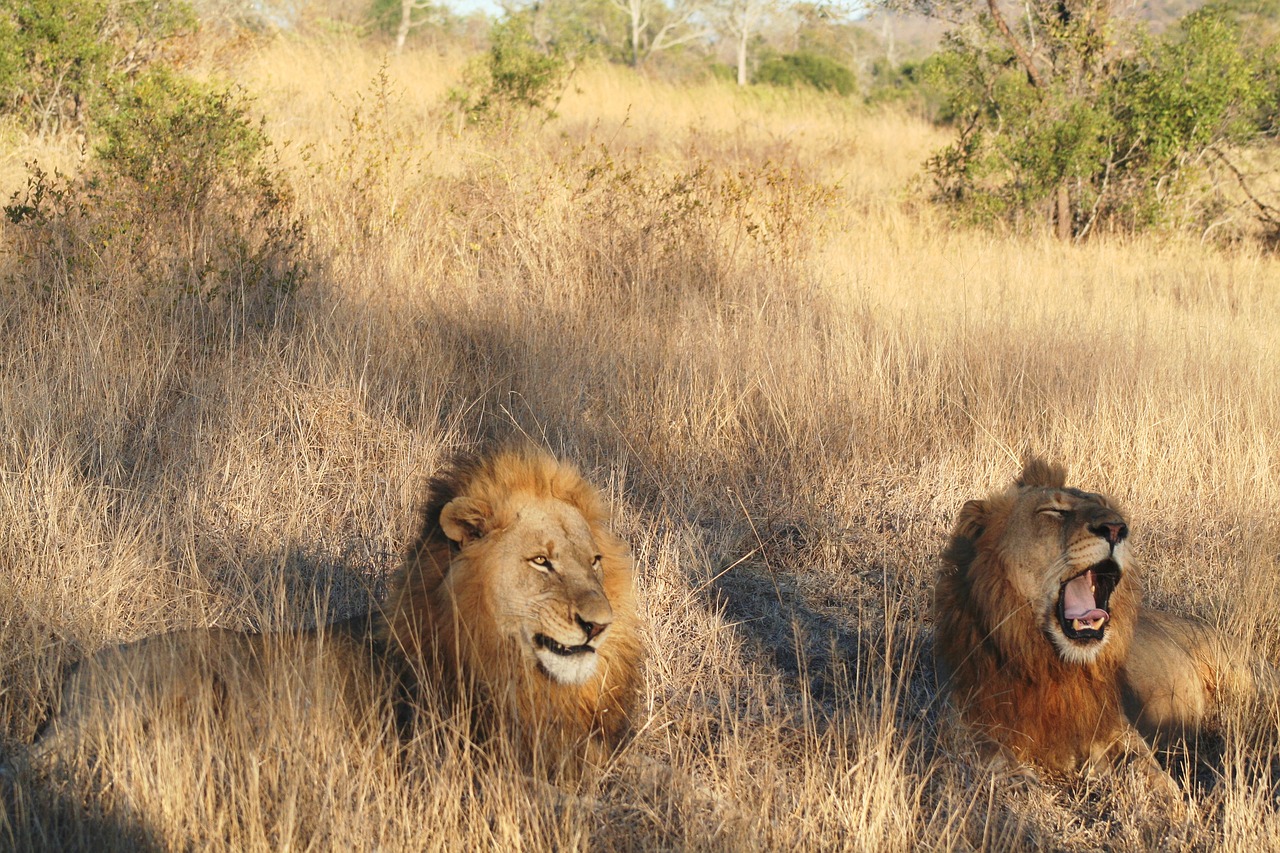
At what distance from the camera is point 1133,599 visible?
3.57 meters

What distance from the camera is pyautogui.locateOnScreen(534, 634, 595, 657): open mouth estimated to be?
9.77 ft

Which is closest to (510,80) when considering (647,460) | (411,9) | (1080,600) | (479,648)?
(647,460)

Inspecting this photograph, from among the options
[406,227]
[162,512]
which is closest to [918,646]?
[162,512]

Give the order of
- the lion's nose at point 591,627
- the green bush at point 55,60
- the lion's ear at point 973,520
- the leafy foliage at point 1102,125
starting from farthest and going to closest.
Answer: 1. the leafy foliage at point 1102,125
2. the green bush at point 55,60
3. the lion's ear at point 973,520
4. the lion's nose at point 591,627

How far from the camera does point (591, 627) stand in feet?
9.59

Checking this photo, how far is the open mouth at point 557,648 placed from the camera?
2977 mm

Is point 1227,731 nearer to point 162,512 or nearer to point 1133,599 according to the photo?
point 1133,599

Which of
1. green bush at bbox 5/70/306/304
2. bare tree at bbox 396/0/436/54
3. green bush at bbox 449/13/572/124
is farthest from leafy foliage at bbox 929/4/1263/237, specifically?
bare tree at bbox 396/0/436/54

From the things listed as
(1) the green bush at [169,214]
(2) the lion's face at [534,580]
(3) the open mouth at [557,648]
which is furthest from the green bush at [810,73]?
(3) the open mouth at [557,648]

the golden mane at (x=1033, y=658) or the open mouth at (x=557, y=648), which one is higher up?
the open mouth at (x=557, y=648)

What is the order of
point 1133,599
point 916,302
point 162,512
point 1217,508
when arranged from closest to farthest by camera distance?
1. point 1133,599
2. point 162,512
3. point 1217,508
4. point 916,302

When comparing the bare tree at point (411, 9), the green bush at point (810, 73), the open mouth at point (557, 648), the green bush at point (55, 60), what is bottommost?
the open mouth at point (557, 648)

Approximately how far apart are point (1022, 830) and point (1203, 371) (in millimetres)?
4065

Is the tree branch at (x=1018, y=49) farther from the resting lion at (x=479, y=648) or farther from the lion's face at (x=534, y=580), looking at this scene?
the lion's face at (x=534, y=580)
